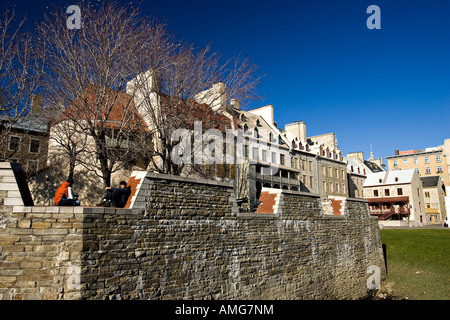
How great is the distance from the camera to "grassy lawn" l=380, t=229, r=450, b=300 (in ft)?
53.0

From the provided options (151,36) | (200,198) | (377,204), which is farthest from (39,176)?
(377,204)

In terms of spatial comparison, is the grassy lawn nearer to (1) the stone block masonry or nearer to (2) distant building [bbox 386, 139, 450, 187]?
(1) the stone block masonry

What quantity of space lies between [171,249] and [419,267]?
1678cm

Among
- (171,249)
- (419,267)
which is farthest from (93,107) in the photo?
(419,267)

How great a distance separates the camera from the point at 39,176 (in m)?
22.5

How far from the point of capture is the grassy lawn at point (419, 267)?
16156mm

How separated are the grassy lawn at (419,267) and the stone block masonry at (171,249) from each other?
4.74 meters

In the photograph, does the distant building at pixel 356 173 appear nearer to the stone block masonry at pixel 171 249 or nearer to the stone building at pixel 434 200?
the stone building at pixel 434 200

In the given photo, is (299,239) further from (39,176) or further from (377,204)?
(377,204)

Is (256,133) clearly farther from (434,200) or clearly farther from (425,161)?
(425,161)

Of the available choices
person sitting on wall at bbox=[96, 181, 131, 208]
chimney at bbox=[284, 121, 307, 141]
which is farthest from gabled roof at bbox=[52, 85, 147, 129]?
chimney at bbox=[284, 121, 307, 141]

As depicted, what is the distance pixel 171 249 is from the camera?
27.8 ft

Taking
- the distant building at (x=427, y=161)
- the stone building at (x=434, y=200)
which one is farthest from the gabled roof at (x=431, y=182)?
the distant building at (x=427, y=161)
